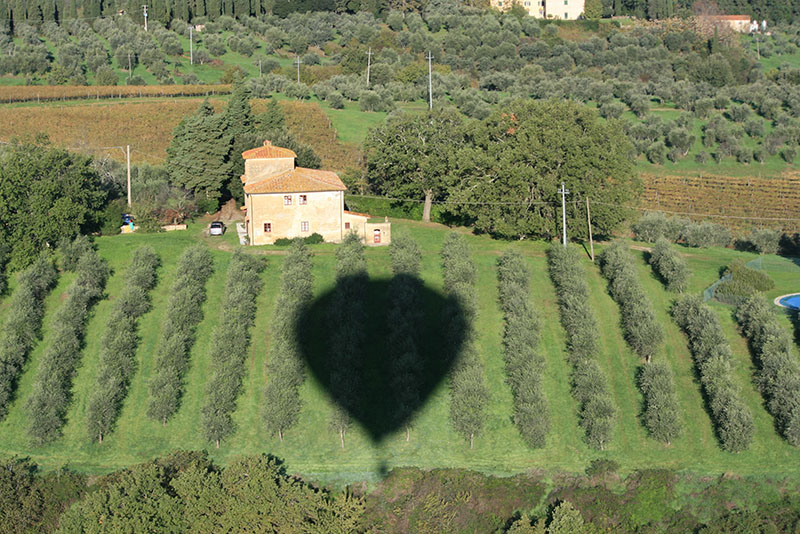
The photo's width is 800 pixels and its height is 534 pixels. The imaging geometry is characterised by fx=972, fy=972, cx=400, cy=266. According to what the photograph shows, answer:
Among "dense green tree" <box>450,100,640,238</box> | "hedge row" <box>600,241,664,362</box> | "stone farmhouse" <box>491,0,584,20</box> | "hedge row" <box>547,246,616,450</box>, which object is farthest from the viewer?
"stone farmhouse" <box>491,0,584,20</box>

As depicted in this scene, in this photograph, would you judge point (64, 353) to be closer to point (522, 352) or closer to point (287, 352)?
point (287, 352)

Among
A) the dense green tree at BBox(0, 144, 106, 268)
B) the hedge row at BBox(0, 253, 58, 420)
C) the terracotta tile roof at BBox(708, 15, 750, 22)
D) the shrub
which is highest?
the dense green tree at BBox(0, 144, 106, 268)

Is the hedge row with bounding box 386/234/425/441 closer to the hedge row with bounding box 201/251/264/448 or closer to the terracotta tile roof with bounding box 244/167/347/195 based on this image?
the terracotta tile roof with bounding box 244/167/347/195

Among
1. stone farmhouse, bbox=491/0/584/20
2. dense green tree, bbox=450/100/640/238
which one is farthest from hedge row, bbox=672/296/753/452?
stone farmhouse, bbox=491/0/584/20

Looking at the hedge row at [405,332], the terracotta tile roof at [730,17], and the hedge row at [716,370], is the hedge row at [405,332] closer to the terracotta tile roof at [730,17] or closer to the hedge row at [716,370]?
the hedge row at [716,370]

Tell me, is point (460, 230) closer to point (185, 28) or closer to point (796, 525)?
point (796, 525)

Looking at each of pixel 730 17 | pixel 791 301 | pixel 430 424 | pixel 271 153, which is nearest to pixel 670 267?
pixel 791 301
